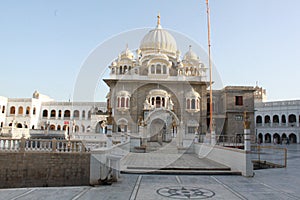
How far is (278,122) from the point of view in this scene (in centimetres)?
4925

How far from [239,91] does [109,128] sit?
2802 centimetres

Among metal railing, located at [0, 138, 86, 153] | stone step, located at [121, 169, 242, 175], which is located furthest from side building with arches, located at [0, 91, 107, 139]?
stone step, located at [121, 169, 242, 175]

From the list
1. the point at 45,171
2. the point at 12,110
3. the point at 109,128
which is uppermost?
the point at 12,110

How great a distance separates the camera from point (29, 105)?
5122 centimetres

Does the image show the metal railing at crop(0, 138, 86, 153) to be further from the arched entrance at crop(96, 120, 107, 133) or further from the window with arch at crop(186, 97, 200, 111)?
the window with arch at crop(186, 97, 200, 111)

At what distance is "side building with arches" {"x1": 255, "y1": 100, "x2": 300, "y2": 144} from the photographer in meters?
46.1

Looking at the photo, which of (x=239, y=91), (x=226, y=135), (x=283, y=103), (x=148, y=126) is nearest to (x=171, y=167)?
(x=148, y=126)

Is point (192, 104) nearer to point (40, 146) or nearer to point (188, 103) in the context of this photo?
point (188, 103)

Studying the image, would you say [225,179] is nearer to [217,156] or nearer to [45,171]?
[217,156]

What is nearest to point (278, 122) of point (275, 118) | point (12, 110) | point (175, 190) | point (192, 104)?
point (275, 118)

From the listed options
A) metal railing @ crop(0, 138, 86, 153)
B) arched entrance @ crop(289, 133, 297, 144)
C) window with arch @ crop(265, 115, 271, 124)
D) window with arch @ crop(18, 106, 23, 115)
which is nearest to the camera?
metal railing @ crop(0, 138, 86, 153)

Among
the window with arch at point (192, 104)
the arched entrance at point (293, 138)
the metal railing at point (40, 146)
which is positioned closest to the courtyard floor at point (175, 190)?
the metal railing at point (40, 146)

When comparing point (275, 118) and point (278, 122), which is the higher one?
point (275, 118)

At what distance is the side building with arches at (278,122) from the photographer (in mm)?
46125
